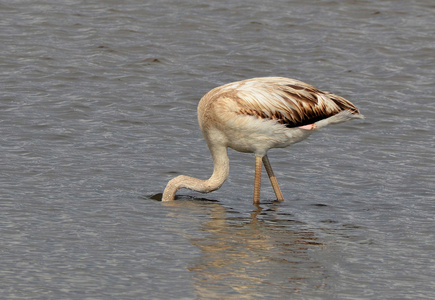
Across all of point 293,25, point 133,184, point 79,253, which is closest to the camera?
point 79,253

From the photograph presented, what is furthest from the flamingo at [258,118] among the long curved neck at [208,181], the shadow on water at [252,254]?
the shadow on water at [252,254]

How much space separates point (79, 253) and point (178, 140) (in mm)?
5275

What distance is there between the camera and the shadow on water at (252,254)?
821cm

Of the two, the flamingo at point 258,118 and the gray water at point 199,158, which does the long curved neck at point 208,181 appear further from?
the gray water at point 199,158

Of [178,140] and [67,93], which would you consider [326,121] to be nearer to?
[178,140]

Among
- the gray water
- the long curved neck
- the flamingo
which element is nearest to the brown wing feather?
the flamingo

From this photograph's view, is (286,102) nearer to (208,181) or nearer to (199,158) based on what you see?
(208,181)

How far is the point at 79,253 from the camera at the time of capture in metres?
8.98

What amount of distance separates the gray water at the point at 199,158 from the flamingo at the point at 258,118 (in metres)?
0.35

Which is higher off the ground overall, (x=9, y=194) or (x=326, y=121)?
(x=326, y=121)

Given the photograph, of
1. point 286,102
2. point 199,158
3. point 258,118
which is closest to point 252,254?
point 258,118

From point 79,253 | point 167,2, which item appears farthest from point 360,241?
point 167,2

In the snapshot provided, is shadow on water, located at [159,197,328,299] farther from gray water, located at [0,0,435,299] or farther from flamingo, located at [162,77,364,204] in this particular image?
flamingo, located at [162,77,364,204]

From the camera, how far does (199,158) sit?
1334cm
